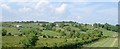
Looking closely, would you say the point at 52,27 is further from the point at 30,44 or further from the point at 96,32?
the point at 30,44

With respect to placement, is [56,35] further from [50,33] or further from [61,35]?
[50,33]

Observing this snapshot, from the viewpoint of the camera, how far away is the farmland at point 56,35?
1531 cm

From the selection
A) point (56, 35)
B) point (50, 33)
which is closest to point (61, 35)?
point (56, 35)

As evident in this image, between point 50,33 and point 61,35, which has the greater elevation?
point 50,33

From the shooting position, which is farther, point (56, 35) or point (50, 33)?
point (56, 35)

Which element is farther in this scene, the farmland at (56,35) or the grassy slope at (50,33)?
the grassy slope at (50,33)

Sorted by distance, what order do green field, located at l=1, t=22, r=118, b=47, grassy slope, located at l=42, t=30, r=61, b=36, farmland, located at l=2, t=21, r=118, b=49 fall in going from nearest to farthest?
farmland, located at l=2, t=21, r=118, b=49 → green field, located at l=1, t=22, r=118, b=47 → grassy slope, located at l=42, t=30, r=61, b=36

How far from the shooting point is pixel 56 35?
19953 millimetres

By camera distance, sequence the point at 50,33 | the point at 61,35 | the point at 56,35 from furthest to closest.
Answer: the point at 61,35, the point at 56,35, the point at 50,33

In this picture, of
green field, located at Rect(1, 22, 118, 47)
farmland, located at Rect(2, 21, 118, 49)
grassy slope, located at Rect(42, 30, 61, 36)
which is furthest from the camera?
grassy slope, located at Rect(42, 30, 61, 36)

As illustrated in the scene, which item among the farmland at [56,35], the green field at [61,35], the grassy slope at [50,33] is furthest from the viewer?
the grassy slope at [50,33]

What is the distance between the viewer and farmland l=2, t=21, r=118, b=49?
50.2 feet

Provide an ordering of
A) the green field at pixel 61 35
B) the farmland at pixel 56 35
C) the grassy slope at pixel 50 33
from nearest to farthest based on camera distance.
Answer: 1. the farmland at pixel 56 35
2. the green field at pixel 61 35
3. the grassy slope at pixel 50 33

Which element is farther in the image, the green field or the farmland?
the green field
